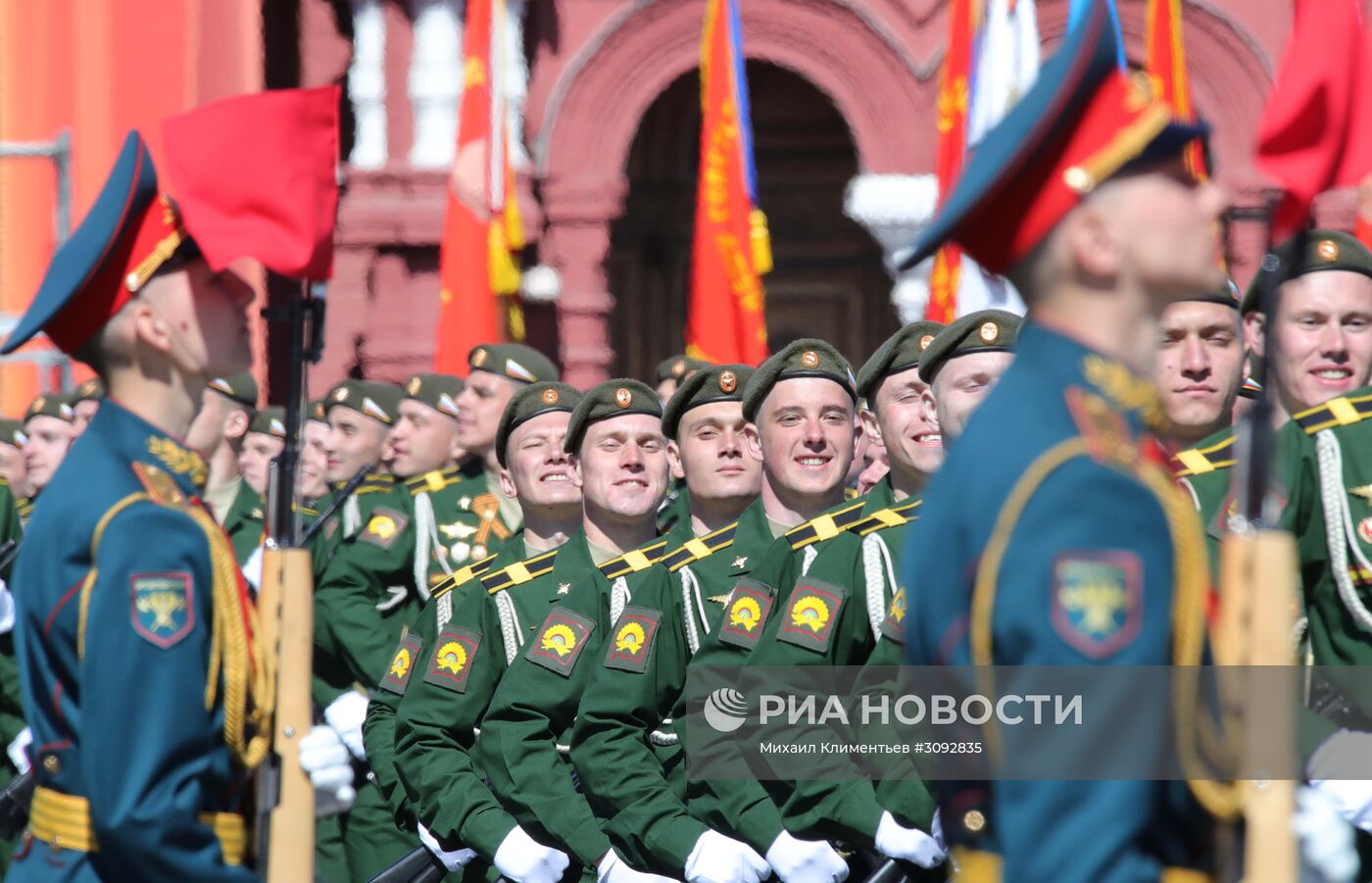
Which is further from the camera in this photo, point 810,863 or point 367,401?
point 367,401

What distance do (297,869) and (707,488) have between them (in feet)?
8.87

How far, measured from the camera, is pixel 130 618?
325 cm

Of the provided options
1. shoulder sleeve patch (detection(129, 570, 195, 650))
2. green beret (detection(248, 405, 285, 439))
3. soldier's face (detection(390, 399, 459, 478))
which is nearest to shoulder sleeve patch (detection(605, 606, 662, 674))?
shoulder sleeve patch (detection(129, 570, 195, 650))

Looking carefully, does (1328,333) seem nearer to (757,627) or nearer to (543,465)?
(757,627)

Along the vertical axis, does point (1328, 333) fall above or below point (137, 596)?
above

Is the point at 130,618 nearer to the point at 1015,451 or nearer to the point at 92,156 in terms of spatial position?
the point at 1015,451

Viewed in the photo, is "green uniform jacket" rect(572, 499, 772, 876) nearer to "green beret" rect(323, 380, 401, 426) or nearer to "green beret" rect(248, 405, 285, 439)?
"green beret" rect(323, 380, 401, 426)

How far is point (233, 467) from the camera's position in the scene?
9820mm

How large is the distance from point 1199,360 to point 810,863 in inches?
56.3

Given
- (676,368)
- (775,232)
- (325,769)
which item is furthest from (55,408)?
(775,232)

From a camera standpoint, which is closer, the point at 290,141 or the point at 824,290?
the point at 290,141

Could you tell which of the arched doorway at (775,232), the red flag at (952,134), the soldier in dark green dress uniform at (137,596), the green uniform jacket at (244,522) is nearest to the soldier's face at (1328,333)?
the soldier in dark green dress uniform at (137,596)

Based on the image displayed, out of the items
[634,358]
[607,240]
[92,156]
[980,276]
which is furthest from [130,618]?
[634,358]

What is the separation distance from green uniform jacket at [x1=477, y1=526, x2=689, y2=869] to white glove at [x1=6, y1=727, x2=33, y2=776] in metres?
2.53
